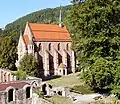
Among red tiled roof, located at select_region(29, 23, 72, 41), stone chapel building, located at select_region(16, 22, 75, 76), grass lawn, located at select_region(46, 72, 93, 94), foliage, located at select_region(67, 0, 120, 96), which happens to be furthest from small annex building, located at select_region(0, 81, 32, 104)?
red tiled roof, located at select_region(29, 23, 72, 41)

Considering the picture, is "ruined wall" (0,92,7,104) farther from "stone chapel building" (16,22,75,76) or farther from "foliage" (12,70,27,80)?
"stone chapel building" (16,22,75,76)

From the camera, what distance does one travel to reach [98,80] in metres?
23.3

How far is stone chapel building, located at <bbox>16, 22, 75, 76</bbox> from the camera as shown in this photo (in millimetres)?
54375

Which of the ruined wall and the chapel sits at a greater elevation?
the chapel

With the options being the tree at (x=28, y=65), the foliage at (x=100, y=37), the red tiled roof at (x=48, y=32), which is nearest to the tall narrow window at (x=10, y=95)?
the foliage at (x=100, y=37)

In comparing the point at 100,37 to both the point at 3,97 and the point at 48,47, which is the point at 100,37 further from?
the point at 48,47

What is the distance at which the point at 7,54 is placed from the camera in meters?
51.2

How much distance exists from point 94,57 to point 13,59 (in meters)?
30.1

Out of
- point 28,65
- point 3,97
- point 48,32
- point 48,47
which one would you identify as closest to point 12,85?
point 3,97

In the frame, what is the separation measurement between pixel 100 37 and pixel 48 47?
110 feet

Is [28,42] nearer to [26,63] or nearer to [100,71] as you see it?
[26,63]

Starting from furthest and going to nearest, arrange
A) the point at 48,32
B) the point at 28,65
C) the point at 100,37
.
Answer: the point at 48,32 → the point at 28,65 → the point at 100,37

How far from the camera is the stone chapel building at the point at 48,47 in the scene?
54375 millimetres

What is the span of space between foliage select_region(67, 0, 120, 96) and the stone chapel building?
29001 millimetres
